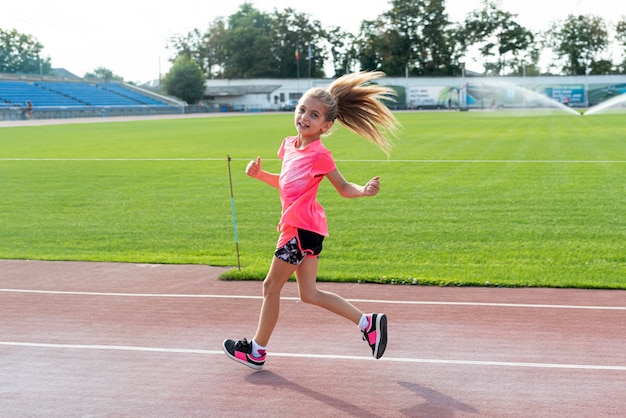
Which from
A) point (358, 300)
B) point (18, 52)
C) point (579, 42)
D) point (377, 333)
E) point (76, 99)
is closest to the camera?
point (377, 333)

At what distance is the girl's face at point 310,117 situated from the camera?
232 inches

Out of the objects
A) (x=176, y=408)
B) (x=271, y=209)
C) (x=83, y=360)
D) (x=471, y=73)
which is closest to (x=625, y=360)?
(x=176, y=408)

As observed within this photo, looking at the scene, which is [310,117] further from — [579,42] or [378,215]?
[579,42]

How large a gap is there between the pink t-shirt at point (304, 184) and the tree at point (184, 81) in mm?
103289

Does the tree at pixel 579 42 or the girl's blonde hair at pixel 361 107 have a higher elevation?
the tree at pixel 579 42

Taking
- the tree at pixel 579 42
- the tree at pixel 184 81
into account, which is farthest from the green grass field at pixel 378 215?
the tree at pixel 184 81

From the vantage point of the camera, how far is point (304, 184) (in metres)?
5.86

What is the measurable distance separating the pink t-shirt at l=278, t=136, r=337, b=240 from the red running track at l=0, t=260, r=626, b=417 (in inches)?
43.1

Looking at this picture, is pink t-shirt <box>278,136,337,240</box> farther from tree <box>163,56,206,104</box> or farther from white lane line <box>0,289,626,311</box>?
tree <box>163,56,206,104</box>

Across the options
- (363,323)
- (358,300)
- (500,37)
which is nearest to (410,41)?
(500,37)

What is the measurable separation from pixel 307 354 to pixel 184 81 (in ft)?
339

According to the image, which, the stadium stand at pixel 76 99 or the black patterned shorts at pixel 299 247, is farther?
the stadium stand at pixel 76 99

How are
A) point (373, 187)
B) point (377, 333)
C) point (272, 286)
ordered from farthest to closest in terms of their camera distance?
point (377, 333) → point (272, 286) → point (373, 187)

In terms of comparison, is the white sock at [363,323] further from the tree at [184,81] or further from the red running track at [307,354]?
the tree at [184,81]
